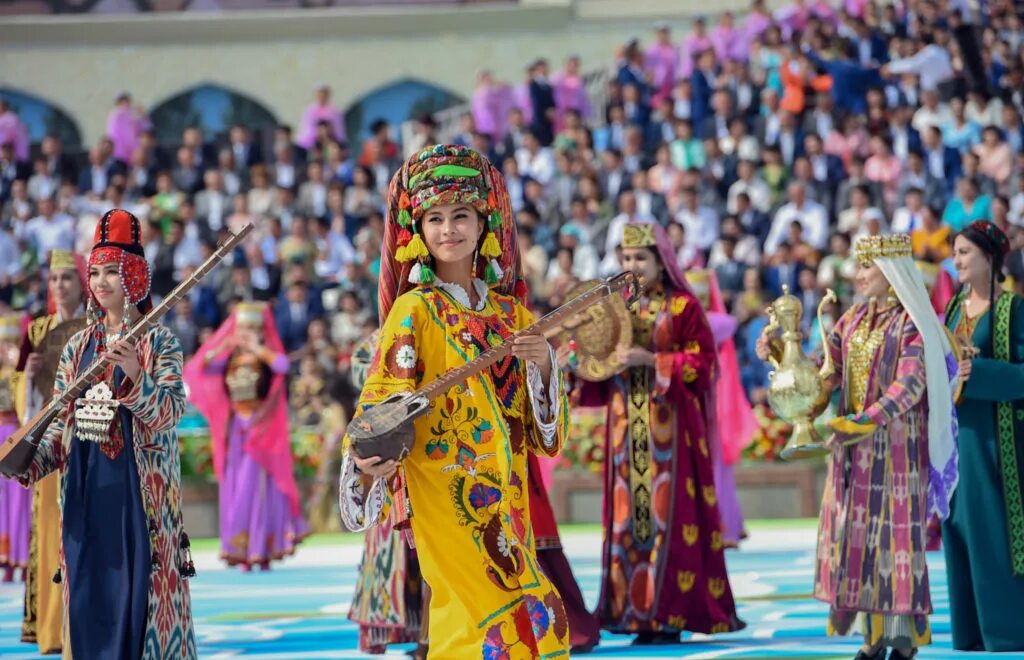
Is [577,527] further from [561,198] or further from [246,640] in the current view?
[246,640]

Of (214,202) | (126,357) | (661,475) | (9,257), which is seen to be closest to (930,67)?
(214,202)

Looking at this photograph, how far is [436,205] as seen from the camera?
5.17 m

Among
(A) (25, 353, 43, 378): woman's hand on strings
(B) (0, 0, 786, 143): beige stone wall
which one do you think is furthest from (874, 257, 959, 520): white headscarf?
(B) (0, 0, 786, 143): beige stone wall

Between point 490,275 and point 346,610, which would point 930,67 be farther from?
point 490,275

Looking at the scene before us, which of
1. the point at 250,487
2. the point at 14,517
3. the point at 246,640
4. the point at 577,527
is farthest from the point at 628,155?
the point at 246,640

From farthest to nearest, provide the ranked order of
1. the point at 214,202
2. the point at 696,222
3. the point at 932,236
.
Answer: the point at 214,202 < the point at 696,222 < the point at 932,236

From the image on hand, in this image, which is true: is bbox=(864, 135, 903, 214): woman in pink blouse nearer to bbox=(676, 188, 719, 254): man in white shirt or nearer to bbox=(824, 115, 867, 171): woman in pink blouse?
bbox=(824, 115, 867, 171): woman in pink blouse

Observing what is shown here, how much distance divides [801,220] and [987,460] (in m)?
10.2

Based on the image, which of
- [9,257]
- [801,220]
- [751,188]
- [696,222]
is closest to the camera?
[801,220]

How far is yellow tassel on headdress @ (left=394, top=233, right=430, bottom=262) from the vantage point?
5.21 meters

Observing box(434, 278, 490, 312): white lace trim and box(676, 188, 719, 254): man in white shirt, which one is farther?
box(676, 188, 719, 254): man in white shirt

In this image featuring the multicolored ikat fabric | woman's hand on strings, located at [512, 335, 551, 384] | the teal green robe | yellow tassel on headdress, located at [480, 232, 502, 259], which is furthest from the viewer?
the teal green robe

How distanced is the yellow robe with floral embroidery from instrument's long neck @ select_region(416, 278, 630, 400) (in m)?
0.13

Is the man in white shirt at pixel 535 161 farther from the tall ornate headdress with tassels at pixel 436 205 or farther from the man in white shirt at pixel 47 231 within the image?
the tall ornate headdress with tassels at pixel 436 205
